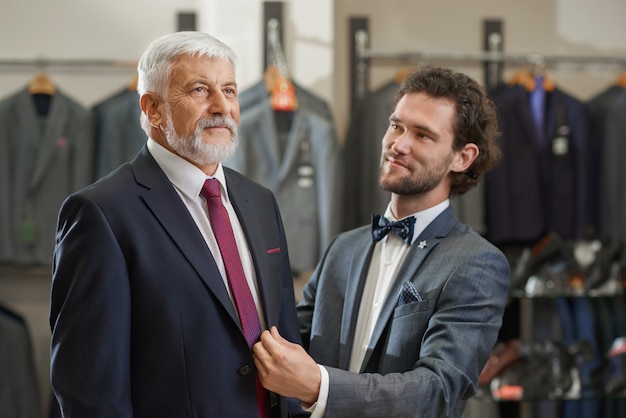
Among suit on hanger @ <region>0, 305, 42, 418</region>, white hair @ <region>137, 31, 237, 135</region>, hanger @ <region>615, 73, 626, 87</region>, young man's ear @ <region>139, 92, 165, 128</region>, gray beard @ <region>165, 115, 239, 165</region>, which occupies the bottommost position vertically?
suit on hanger @ <region>0, 305, 42, 418</region>

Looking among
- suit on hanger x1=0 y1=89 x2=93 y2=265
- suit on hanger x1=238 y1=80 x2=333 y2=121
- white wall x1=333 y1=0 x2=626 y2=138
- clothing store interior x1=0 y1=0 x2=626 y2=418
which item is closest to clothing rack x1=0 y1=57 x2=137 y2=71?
clothing store interior x1=0 y1=0 x2=626 y2=418

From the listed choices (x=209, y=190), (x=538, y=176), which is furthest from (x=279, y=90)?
(x=209, y=190)

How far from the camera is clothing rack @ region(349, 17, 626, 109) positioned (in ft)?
15.9

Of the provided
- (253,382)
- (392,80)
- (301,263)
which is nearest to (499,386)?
(301,263)

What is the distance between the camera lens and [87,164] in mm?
4547

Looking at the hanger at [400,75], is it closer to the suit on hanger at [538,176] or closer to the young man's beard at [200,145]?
the suit on hanger at [538,176]

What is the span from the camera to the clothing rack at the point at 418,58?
4.84 meters

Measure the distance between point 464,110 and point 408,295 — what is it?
496 millimetres

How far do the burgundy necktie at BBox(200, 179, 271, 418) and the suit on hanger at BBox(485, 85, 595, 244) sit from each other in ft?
9.73

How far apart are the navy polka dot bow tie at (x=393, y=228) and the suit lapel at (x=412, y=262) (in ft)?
0.10

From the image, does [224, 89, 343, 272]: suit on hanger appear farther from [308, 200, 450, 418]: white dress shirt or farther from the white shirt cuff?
the white shirt cuff

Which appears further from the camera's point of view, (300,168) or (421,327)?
(300,168)

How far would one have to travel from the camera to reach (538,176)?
4.68m

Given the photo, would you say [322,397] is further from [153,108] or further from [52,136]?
[52,136]
